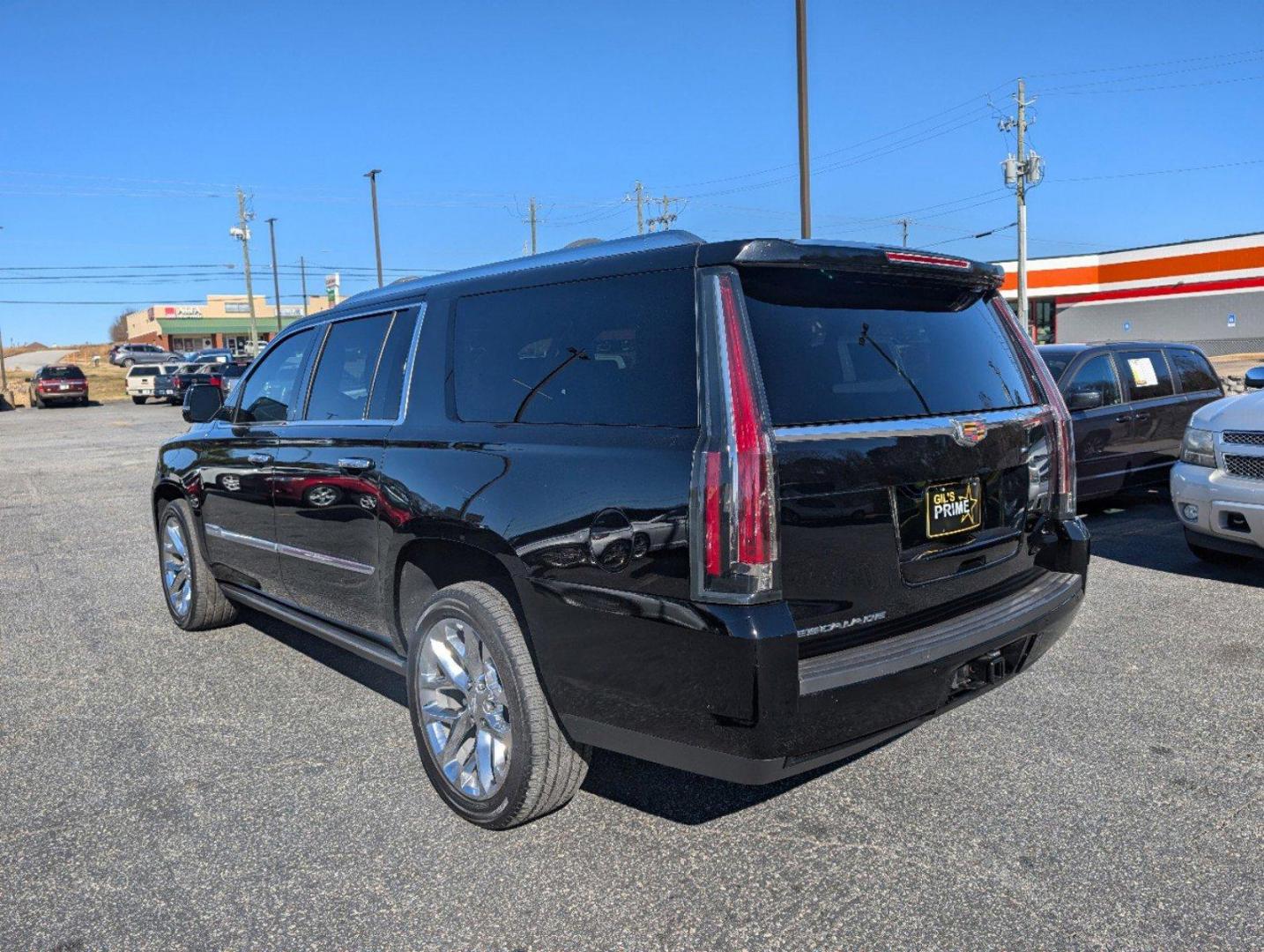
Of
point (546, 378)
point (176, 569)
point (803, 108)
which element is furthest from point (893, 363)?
point (803, 108)

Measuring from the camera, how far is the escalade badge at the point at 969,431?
3121 millimetres

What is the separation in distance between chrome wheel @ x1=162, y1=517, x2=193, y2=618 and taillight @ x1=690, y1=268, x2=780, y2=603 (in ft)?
13.1

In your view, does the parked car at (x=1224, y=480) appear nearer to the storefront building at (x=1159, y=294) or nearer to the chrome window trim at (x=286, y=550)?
the chrome window trim at (x=286, y=550)

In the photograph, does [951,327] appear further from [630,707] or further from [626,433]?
[630,707]

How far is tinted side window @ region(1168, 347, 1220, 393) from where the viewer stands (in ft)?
31.3

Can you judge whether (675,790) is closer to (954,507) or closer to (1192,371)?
(954,507)

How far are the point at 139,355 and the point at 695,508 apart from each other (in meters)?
82.0

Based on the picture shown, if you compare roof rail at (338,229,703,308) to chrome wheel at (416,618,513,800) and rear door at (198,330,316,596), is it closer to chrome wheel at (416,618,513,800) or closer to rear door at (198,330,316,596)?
rear door at (198,330,316,596)

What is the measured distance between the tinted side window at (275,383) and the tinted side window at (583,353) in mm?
1410

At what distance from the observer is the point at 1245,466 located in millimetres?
6008

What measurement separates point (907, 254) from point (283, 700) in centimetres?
333

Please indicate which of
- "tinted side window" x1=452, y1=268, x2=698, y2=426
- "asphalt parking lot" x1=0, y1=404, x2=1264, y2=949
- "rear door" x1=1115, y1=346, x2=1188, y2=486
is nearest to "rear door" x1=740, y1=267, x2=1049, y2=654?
"tinted side window" x1=452, y1=268, x2=698, y2=426

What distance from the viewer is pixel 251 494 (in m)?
4.83

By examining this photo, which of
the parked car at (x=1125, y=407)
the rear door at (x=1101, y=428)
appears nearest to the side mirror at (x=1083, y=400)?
the parked car at (x=1125, y=407)
